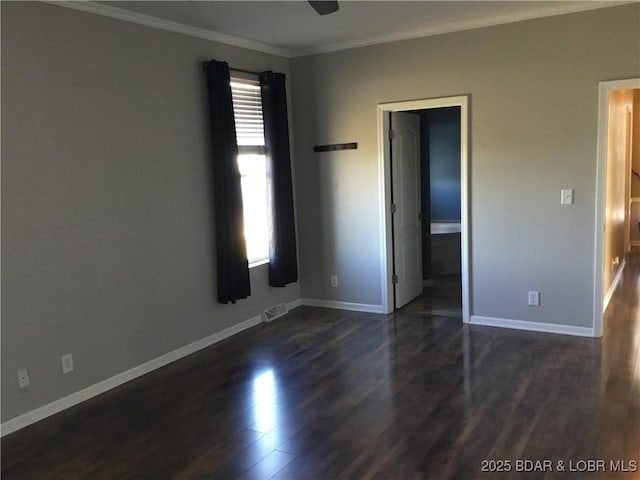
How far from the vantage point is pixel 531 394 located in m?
3.67

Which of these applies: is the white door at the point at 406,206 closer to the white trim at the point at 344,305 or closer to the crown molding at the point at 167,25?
the white trim at the point at 344,305

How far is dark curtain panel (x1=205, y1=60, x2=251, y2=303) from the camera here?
4766 mm

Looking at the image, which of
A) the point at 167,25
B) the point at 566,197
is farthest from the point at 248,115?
the point at 566,197

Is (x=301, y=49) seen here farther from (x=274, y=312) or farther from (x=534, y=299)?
(x=534, y=299)

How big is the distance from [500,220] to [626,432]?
7.43ft

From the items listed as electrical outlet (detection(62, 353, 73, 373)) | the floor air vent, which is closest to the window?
the floor air vent

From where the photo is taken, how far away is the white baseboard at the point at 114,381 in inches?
138

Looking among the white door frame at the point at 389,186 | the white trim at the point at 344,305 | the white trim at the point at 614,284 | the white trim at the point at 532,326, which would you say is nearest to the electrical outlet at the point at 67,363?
the white trim at the point at 344,305

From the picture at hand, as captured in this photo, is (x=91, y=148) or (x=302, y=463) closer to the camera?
(x=302, y=463)

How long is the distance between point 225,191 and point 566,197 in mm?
2867

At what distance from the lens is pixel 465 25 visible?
489 cm

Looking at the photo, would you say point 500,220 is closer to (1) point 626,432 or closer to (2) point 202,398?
(1) point 626,432

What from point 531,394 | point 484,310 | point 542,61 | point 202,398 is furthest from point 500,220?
point 202,398

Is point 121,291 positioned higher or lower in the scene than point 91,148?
lower
